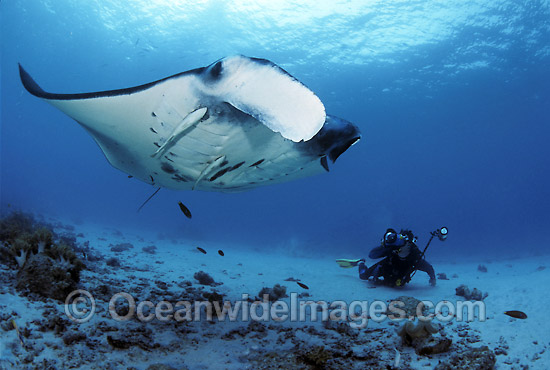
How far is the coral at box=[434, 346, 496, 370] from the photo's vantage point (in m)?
2.52

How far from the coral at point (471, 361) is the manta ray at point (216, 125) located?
2.25 meters

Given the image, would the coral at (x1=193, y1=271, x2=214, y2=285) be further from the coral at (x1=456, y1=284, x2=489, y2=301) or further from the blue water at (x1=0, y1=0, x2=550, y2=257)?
the blue water at (x1=0, y1=0, x2=550, y2=257)

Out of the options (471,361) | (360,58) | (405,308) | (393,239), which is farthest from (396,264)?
(360,58)

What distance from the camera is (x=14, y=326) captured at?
2.29 meters

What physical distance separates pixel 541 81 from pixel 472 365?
3220 centimetres

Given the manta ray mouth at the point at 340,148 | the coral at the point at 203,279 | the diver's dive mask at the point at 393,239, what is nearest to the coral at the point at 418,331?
the manta ray mouth at the point at 340,148

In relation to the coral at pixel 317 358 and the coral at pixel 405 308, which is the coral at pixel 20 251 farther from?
the coral at pixel 405 308

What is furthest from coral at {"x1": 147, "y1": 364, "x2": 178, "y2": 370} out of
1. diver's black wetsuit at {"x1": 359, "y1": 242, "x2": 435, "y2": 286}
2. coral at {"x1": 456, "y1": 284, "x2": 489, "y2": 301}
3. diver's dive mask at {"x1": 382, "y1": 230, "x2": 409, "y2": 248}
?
coral at {"x1": 456, "y1": 284, "x2": 489, "y2": 301}

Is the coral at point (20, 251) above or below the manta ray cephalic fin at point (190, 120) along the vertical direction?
below

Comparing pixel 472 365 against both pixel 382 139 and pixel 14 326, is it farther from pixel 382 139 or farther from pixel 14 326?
pixel 382 139

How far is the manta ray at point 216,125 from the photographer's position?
174cm

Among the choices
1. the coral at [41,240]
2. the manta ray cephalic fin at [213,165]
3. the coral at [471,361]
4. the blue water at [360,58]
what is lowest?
the coral at [471,361]

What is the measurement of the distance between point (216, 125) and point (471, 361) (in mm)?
3155

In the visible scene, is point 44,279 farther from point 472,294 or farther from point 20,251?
point 472,294
